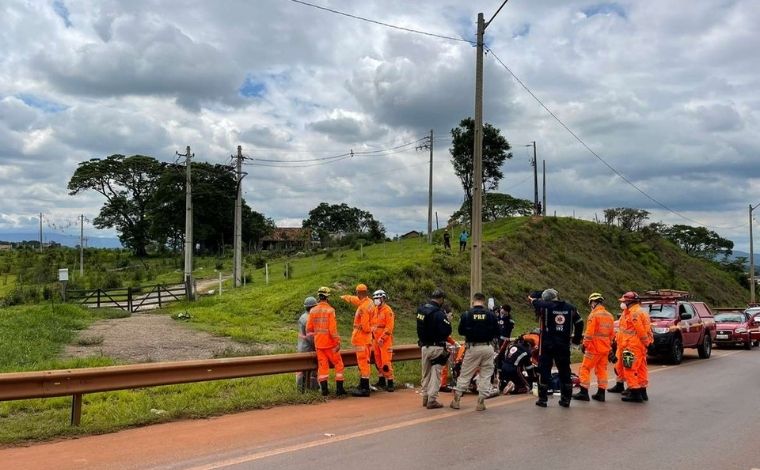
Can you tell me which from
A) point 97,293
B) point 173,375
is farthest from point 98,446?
point 97,293

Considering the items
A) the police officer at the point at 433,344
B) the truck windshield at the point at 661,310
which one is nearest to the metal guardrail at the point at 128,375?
the police officer at the point at 433,344

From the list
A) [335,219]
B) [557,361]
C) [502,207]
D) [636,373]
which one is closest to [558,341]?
[557,361]

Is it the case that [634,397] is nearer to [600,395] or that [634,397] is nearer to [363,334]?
[600,395]

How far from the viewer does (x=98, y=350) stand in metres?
15.5

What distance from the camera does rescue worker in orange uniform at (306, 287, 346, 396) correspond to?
1027cm

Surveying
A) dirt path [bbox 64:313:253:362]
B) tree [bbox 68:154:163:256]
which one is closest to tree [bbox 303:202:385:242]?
tree [bbox 68:154:163:256]

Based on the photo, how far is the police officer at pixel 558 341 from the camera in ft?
31.8

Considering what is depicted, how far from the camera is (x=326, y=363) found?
10.3m

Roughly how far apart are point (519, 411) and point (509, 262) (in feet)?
94.2

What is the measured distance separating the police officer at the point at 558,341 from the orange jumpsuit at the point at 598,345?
663 millimetres

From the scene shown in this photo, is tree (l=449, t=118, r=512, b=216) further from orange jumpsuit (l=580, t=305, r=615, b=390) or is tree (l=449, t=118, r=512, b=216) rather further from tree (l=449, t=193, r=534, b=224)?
orange jumpsuit (l=580, t=305, r=615, b=390)

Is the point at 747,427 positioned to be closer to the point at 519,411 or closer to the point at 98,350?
the point at 519,411

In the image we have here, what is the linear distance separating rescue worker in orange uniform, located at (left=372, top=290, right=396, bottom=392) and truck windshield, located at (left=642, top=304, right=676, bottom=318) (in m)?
9.89

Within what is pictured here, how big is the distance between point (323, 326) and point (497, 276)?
2483 cm
